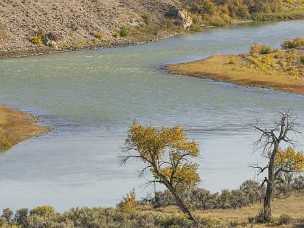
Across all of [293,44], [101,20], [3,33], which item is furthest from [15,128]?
[101,20]

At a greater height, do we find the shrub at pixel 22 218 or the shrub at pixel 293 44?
the shrub at pixel 293 44

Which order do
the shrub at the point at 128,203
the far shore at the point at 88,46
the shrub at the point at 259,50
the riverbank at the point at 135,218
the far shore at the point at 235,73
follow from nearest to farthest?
the riverbank at the point at 135,218, the shrub at the point at 128,203, the far shore at the point at 235,73, the shrub at the point at 259,50, the far shore at the point at 88,46

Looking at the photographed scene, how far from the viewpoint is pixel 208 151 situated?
175ft

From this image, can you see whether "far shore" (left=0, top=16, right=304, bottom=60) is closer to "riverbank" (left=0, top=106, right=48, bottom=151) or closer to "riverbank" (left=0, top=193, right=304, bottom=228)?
"riverbank" (left=0, top=106, right=48, bottom=151)

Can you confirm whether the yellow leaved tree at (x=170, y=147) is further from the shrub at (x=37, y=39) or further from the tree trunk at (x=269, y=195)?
Result: the shrub at (x=37, y=39)

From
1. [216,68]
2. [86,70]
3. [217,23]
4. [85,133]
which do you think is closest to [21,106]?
[85,133]

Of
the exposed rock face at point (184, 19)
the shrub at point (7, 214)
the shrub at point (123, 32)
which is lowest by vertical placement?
the shrub at point (7, 214)

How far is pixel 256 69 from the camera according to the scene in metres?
87.8

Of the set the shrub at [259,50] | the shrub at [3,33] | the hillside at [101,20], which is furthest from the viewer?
the hillside at [101,20]

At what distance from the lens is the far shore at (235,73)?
79.2 m

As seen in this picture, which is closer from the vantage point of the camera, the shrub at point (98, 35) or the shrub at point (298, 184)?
the shrub at point (298, 184)

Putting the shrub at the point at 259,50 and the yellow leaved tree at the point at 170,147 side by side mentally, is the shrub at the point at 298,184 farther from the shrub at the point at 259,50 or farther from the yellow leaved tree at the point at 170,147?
the shrub at the point at 259,50

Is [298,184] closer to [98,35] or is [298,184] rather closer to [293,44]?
[293,44]

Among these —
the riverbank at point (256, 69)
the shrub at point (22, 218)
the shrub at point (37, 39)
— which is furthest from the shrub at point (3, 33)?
the shrub at point (22, 218)
